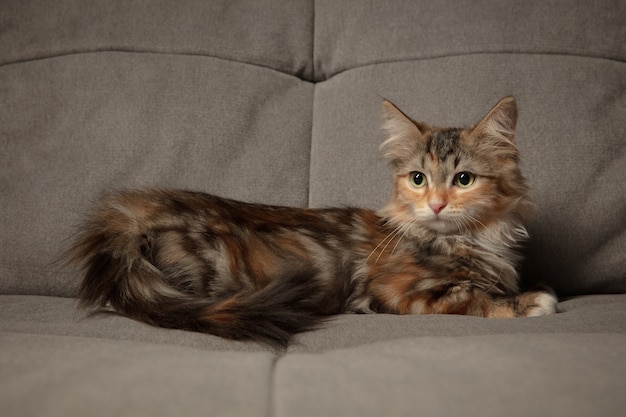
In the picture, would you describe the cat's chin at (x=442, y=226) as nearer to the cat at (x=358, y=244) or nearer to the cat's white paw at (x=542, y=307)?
the cat at (x=358, y=244)

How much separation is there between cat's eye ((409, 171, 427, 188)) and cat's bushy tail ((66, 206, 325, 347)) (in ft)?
1.63

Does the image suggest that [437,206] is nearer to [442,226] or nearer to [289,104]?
[442,226]

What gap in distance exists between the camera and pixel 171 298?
1.51 meters

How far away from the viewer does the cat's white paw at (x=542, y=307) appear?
166 centimetres

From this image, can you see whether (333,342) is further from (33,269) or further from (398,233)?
(33,269)

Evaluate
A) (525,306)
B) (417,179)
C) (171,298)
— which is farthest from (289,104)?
(525,306)

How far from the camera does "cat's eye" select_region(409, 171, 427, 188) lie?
74.9 inches

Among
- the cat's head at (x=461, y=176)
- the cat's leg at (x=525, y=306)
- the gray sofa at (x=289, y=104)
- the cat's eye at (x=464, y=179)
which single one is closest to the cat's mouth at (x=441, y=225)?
the cat's head at (x=461, y=176)

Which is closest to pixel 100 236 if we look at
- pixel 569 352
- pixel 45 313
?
pixel 45 313

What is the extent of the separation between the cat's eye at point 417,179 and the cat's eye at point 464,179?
108 millimetres

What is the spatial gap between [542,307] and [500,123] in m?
0.58

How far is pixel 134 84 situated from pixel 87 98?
7.1 inches

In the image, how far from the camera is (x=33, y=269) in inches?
79.4

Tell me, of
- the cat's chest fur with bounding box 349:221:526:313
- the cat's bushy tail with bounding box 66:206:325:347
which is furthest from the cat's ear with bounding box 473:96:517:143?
the cat's bushy tail with bounding box 66:206:325:347
